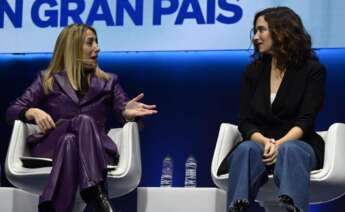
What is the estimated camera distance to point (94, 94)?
422 centimetres

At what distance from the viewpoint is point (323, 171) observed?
3635 millimetres

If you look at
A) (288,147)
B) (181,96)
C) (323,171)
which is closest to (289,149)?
(288,147)

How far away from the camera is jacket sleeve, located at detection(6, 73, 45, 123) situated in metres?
4.12

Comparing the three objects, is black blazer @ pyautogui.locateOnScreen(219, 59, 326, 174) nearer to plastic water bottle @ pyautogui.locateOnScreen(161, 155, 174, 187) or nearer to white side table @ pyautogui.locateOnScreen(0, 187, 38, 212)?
plastic water bottle @ pyautogui.locateOnScreen(161, 155, 174, 187)

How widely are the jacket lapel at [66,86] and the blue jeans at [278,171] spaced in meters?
1.01

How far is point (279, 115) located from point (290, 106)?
7 cm

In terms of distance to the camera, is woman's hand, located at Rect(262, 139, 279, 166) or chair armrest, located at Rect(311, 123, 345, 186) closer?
woman's hand, located at Rect(262, 139, 279, 166)

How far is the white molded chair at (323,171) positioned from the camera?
3.63 metres

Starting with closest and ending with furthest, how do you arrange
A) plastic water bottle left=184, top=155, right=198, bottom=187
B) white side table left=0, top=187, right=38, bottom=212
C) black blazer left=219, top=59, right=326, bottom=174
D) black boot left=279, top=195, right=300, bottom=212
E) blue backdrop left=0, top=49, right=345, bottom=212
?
1. black boot left=279, top=195, right=300, bottom=212
2. black blazer left=219, top=59, right=326, bottom=174
3. white side table left=0, top=187, right=38, bottom=212
4. plastic water bottle left=184, top=155, right=198, bottom=187
5. blue backdrop left=0, top=49, right=345, bottom=212

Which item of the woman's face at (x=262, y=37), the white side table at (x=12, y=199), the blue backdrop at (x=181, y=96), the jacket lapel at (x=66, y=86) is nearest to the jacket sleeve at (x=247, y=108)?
the woman's face at (x=262, y=37)

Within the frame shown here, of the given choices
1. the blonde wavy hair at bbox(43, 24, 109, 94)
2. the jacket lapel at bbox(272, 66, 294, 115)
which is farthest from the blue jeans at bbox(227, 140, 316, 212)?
the blonde wavy hair at bbox(43, 24, 109, 94)

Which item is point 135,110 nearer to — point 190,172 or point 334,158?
point 190,172

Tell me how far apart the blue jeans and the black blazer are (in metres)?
0.18

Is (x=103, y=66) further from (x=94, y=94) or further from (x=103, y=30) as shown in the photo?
(x=94, y=94)
